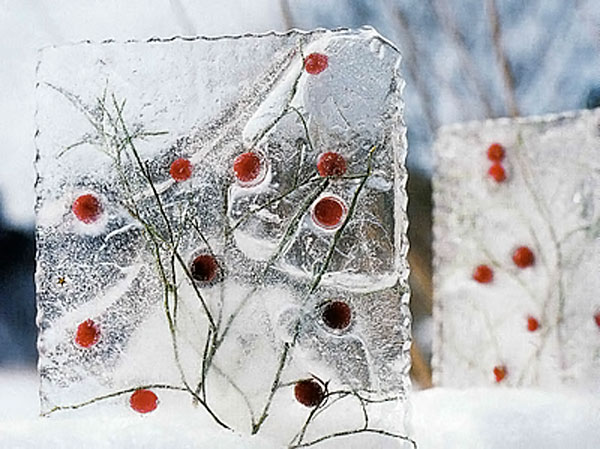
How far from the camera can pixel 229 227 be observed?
65cm

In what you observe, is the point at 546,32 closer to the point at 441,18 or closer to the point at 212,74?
the point at 441,18

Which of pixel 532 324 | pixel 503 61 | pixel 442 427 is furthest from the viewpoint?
pixel 503 61

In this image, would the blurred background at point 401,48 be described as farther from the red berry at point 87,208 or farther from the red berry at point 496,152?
the red berry at point 87,208

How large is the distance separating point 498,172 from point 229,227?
0.42 metres

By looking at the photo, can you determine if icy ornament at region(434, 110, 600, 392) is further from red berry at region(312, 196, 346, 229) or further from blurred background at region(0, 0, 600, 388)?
red berry at region(312, 196, 346, 229)

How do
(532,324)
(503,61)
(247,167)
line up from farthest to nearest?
(503,61) → (532,324) → (247,167)

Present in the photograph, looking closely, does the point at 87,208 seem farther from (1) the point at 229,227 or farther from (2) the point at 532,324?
(2) the point at 532,324

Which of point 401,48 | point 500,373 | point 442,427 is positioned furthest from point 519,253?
point 401,48

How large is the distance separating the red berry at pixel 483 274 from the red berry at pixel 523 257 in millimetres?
36

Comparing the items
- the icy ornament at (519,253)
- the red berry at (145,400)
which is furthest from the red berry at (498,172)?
the red berry at (145,400)

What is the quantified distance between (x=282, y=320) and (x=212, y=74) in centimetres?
17

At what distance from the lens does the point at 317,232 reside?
25.6 inches

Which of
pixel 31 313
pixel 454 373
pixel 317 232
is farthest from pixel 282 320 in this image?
pixel 31 313

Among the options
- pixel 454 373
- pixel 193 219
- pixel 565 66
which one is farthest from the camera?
pixel 565 66
